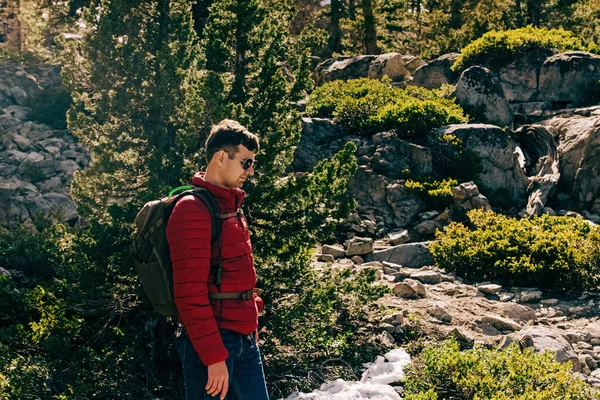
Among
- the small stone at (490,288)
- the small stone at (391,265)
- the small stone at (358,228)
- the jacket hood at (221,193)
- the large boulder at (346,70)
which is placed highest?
the large boulder at (346,70)

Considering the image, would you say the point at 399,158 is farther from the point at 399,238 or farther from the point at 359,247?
the point at 359,247

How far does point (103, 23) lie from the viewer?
23.5 ft

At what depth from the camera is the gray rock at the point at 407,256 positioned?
10523 millimetres

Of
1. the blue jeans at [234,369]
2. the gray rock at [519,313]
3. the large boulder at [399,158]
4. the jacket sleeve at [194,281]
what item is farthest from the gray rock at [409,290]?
the jacket sleeve at [194,281]

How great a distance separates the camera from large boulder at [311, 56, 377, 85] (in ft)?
67.3

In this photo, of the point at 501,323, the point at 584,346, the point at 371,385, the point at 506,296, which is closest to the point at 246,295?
the point at 371,385

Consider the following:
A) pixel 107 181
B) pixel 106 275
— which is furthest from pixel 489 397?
pixel 107 181

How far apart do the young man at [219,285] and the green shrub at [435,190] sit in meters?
9.22

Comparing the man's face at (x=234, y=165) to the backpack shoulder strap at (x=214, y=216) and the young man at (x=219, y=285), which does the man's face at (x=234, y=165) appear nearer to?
the young man at (x=219, y=285)

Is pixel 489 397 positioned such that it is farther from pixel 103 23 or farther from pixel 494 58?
pixel 494 58

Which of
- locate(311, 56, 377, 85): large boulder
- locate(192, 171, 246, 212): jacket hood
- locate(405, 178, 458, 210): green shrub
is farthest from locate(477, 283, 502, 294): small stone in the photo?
locate(311, 56, 377, 85): large boulder

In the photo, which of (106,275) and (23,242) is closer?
(106,275)

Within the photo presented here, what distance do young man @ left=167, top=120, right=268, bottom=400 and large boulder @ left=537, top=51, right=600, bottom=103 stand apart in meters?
15.5

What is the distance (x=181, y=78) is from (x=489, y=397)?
15.0ft
